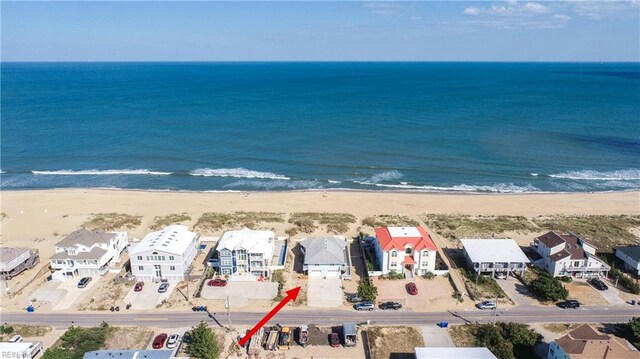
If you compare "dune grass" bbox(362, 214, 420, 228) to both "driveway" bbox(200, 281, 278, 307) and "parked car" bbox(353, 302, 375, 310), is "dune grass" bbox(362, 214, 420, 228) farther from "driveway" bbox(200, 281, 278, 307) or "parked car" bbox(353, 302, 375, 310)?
"driveway" bbox(200, 281, 278, 307)

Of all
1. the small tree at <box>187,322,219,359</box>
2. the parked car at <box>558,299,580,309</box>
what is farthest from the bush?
the small tree at <box>187,322,219,359</box>

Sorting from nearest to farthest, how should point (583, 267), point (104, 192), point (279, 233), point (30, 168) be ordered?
point (583, 267) → point (279, 233) → point (104, 192) → point (30, 168)

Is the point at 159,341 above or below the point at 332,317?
above

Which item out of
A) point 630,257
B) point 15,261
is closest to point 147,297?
point 15,261

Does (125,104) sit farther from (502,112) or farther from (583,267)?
(583,267)

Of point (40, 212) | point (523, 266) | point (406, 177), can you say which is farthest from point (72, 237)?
point (406, 177)

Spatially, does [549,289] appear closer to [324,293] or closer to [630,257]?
[630,257]
